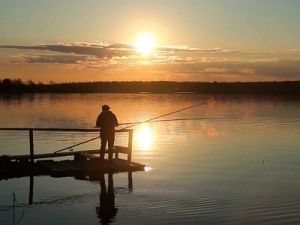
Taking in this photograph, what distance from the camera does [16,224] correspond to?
43.1 ft

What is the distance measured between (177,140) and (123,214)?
71.6ft

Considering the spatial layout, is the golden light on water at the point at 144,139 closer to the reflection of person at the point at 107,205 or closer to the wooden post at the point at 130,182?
the wooden post at the point at 130,182

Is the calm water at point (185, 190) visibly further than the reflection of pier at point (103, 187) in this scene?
No

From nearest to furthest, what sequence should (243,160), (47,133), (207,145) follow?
(243,160)
(207,145)
(47,133)

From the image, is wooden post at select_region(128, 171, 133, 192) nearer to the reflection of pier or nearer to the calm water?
the reflection of pier

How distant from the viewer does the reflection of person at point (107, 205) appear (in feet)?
46.6

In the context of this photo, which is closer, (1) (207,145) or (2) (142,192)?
(2) (142,192)

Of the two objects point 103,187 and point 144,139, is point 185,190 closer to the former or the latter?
point 103,187

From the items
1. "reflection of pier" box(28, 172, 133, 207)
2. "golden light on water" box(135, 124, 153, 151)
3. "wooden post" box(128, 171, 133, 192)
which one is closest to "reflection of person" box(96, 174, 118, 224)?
"reflection of pier" box(28, 172, 133, 207)

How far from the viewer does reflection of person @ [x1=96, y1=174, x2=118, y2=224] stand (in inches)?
559

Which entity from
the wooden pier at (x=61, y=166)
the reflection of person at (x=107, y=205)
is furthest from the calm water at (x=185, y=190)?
the wooden pier at (x=61, y=166)

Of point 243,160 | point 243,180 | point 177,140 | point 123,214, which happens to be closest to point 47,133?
point 177,140

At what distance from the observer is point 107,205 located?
15.8 meters

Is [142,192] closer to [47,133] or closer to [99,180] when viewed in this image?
[99,180]
